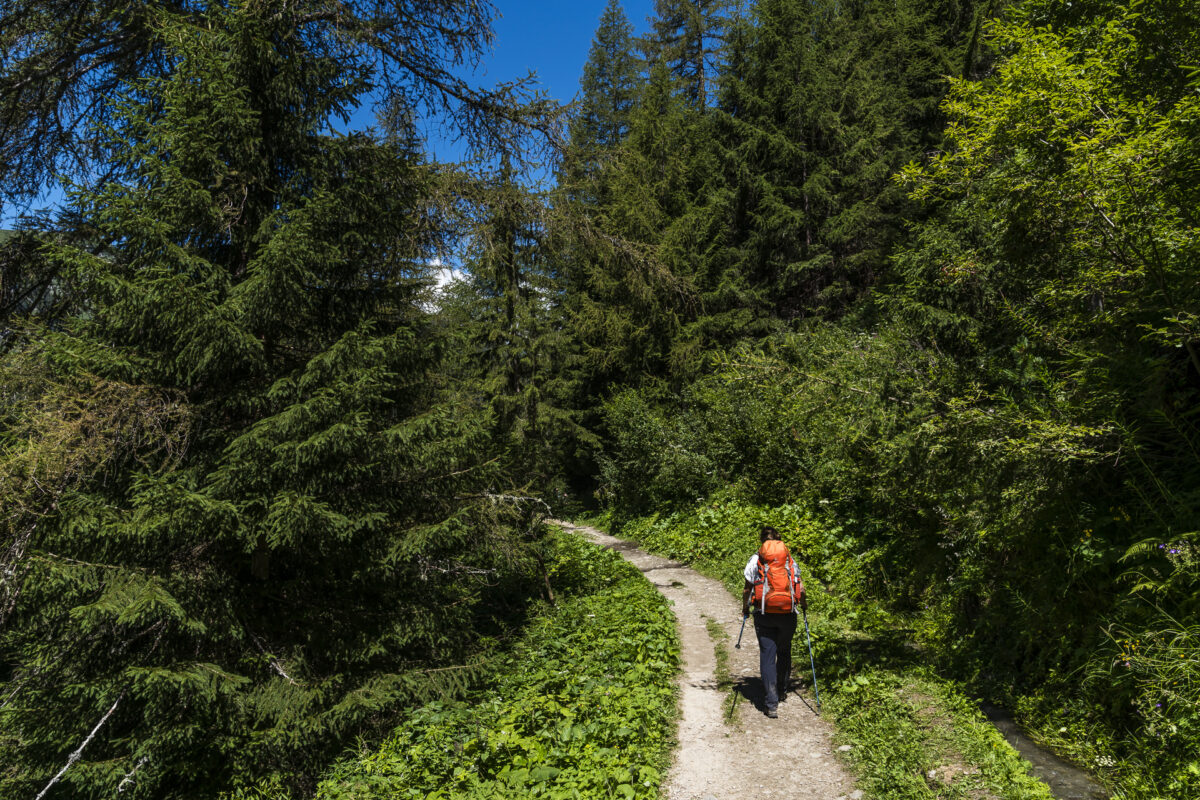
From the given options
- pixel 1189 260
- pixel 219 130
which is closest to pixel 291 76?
A: pixel 219 130

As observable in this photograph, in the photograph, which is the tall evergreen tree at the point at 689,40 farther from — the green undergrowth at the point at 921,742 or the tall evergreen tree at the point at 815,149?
the green undergrowth at the point at 921,742

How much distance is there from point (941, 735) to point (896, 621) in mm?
3706

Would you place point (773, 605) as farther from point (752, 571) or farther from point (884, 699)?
point (884, 699)

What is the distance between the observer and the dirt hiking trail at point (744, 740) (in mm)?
5305

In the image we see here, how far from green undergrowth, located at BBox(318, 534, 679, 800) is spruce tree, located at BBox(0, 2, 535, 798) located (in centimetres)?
57

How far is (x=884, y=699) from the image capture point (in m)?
6.28

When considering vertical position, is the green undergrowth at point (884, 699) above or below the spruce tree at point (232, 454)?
below

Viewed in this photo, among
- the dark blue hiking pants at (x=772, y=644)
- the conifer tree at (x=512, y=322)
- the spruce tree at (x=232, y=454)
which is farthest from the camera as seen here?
the conifer tree at (x=512, y=322)

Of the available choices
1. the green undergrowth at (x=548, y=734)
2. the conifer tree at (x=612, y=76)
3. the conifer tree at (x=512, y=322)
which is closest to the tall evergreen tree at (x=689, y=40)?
the conifer tree at (x=612, y=76)

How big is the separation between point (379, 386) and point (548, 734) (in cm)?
382

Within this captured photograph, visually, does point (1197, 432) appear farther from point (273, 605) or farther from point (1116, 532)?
point (273, 605)

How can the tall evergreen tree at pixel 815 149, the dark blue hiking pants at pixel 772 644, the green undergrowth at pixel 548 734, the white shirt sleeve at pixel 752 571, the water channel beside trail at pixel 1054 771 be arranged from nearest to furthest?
the water channel beside trail at pixel 1054 771 → the green undergrowth at pixel 548 734 → the dark blue hiking pants at pixel 772 644 → the white shirt sleeve at pixel 752 571 → the tall evergreen tree at pixel 815 149

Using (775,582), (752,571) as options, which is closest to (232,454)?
(752,571)

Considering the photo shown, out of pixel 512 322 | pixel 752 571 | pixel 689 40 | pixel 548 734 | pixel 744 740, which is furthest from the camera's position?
pixel 689 40
